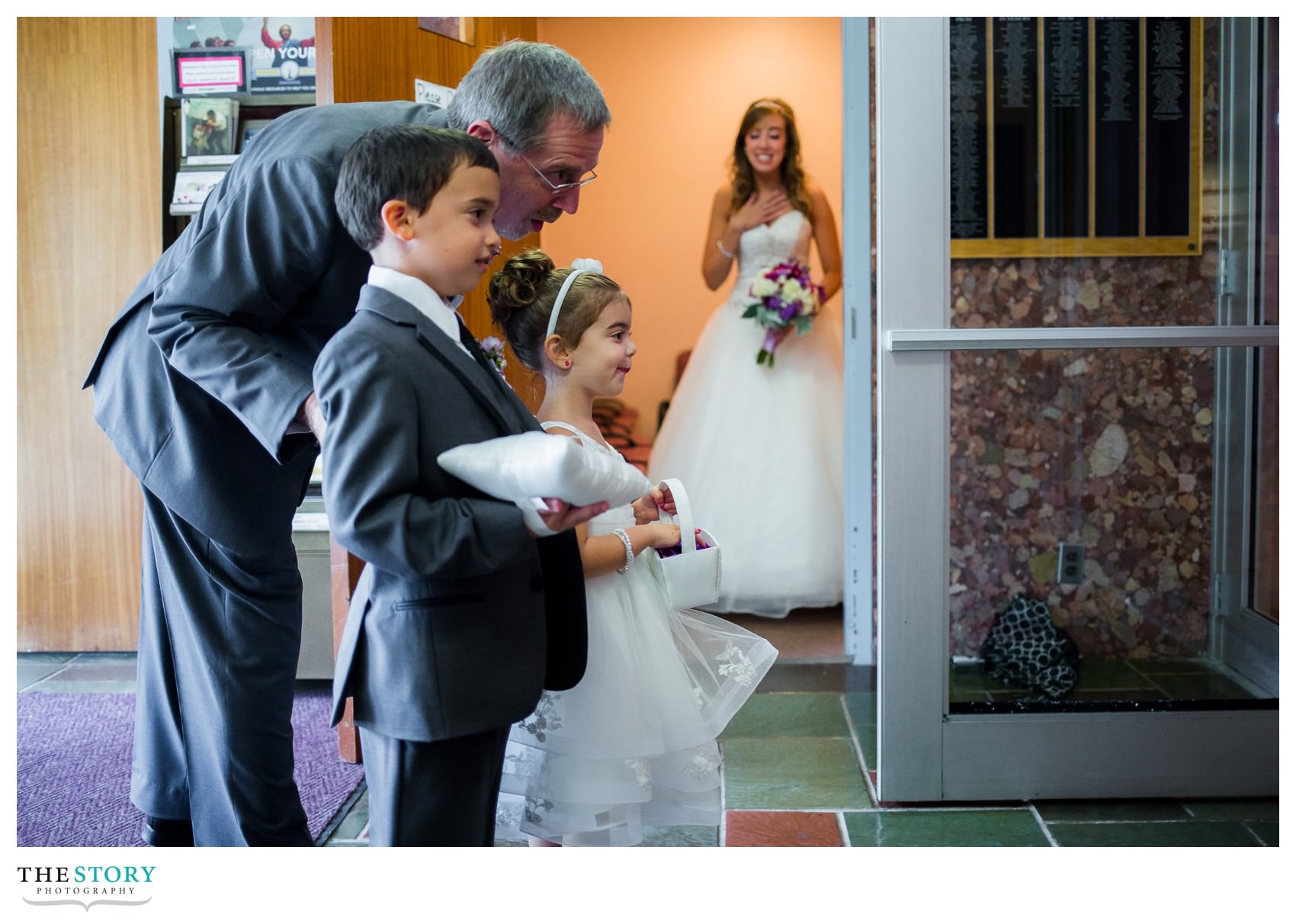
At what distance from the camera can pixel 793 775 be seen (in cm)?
250

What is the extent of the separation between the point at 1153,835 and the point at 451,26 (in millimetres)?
2275

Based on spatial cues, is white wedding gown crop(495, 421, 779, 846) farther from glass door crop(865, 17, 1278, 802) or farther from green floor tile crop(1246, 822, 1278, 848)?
green floor tile crop(1246, 822, 1278, 848)

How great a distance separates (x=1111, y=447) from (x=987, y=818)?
79 centimetres

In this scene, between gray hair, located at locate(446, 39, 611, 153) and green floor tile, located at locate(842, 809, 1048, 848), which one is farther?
green floor tile, located at locate(842, 809, 1048, 848)

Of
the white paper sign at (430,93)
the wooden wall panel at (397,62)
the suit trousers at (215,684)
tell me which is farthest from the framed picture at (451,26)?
the suit trousers at (215,684)

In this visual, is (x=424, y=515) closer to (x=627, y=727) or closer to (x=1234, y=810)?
(x=627, y=727)

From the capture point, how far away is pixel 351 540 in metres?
1.16

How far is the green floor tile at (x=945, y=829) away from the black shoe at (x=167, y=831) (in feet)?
3.82

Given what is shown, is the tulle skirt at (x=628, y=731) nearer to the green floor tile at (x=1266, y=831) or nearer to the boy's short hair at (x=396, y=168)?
the boy's short hair at (x=396, y=168)

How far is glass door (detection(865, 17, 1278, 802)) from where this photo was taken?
225cm

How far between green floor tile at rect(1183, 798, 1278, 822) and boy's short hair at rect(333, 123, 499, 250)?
189cm

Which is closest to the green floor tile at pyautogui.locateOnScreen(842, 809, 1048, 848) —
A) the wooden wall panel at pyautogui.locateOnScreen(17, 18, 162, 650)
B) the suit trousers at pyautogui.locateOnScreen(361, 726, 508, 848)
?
the suit trousers at pyautogui.locateOnScreen(361, 726, 508, 848)
